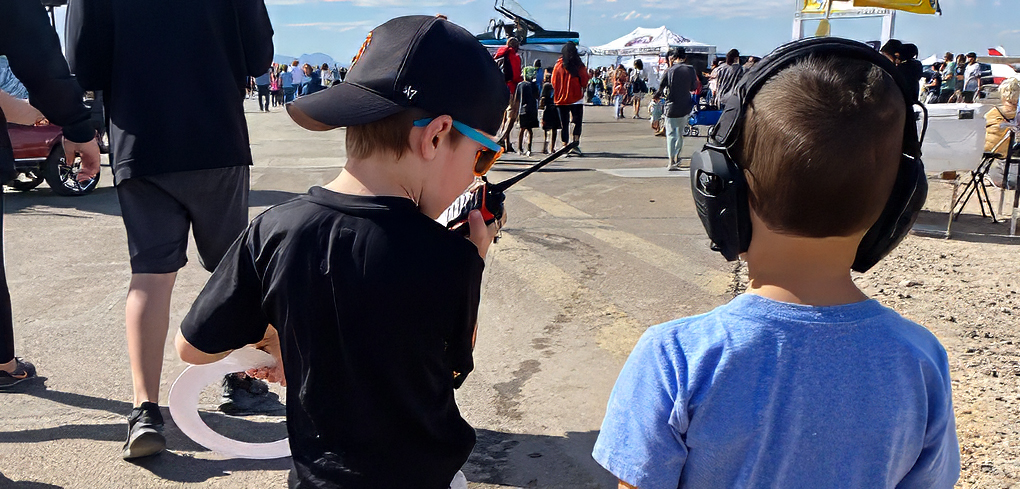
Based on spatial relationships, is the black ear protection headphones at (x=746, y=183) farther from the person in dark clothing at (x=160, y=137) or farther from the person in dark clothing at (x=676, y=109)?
the person in dark clothing at (x=676, y=109)

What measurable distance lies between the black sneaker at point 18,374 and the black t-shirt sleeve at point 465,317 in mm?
2873

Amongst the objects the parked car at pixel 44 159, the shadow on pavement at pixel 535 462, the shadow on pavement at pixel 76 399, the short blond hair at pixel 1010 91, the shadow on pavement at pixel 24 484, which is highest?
the short blond hair at pixel 1010 91

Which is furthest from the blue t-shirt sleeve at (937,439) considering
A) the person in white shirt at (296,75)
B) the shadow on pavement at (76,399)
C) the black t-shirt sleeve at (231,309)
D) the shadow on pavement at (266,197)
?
the person in white shirt at (296,75)

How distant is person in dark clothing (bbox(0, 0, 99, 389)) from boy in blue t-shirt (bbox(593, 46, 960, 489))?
2.58 m

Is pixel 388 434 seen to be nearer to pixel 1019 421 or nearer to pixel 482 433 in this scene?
pixel 482 433

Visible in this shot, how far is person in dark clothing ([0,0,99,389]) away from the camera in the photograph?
3.00 metres

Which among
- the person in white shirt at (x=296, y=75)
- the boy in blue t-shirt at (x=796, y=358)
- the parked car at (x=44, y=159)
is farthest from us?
the person in white shirt at (x=296, y=75)

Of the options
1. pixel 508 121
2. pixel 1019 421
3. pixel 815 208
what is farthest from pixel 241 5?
pixel 508 121

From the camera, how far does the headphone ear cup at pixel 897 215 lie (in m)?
1.26

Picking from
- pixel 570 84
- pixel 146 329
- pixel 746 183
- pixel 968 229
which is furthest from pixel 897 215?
pixel 570 84

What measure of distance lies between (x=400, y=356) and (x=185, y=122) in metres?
1.74

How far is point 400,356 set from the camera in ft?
4.98

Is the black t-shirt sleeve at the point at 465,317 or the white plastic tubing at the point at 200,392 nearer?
the black t-shirt sleeve at the point at 465,317

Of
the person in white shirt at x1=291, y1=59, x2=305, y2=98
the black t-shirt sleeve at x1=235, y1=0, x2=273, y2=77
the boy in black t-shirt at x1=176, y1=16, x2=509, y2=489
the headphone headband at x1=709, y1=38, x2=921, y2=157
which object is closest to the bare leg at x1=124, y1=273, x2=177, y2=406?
the black t-shirt sleeve at x1=235, y1=0, x2=273, y2=77
